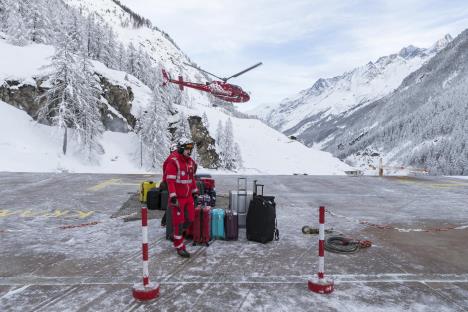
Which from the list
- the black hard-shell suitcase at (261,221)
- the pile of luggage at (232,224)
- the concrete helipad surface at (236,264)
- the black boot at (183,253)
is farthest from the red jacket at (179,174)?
the black hard-shell suitcase at (261,221)

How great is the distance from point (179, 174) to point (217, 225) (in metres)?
1.56

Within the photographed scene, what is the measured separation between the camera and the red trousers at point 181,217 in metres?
6.95

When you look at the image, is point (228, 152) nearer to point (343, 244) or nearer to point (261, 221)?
point (261, 221)

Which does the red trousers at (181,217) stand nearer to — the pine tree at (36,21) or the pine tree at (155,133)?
the pine tree at (155,133)

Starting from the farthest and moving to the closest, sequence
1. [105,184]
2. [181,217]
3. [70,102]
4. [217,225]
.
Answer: [70,102], [105,184], [217,225], [181,217]

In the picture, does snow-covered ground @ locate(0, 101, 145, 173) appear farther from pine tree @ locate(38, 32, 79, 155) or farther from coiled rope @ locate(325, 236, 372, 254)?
coiled rope @ locate(325, 236, 372, 254)

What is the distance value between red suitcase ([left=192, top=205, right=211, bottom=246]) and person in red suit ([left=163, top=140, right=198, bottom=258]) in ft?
0.96

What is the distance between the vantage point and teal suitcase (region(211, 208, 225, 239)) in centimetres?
801

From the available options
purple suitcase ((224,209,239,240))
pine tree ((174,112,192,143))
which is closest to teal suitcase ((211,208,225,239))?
purple suitcase ((224,209,239,240))

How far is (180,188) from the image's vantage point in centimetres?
730

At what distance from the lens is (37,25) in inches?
2579

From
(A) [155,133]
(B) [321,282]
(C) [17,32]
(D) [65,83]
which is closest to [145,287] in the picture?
(B) [321,282]

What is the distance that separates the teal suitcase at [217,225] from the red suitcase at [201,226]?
9.0 inches

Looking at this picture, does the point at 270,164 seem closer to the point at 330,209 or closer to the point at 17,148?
the point at 17,148
